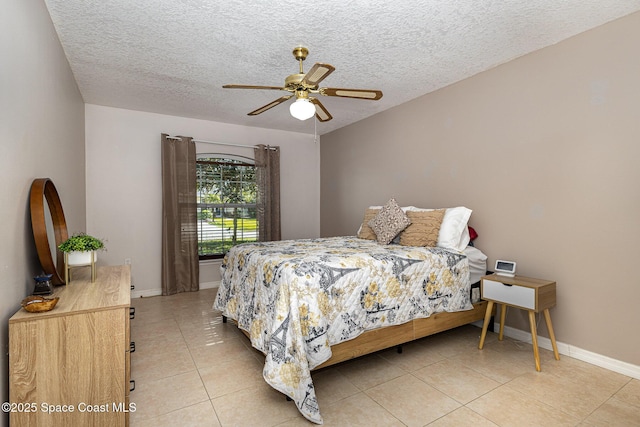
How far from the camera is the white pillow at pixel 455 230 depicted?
306 centimetres

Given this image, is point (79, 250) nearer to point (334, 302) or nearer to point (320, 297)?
point (320, 297)

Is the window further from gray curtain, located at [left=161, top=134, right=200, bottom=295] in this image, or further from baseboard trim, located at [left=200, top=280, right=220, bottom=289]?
baseboard trim, located at [left=200, top=280, right=220, bottom=289]

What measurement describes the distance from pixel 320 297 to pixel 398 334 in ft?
2.72

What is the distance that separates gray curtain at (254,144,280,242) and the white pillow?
285 centimetres

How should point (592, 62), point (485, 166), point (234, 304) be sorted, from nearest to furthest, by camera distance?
point (592, 62), point (234, 304), point (485, 166)

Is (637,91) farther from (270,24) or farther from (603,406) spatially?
(270,24)

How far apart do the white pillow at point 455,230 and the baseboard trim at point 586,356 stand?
918mm

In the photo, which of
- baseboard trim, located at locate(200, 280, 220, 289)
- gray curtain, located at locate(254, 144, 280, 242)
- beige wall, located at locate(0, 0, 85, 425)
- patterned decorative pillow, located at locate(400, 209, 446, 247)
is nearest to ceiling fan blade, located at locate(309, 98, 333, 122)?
patterned decorative pillow, located at locate(400, 209, 446, 247)

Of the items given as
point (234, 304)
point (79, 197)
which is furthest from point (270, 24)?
point (79, 197)

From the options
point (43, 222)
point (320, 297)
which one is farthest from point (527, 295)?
point (43, 222)

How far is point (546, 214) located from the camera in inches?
107

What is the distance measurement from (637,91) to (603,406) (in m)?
2.12

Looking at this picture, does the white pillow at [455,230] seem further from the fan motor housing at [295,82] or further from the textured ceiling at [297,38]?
the fan motor housing at [295,82]

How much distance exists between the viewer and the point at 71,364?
1.38 m
